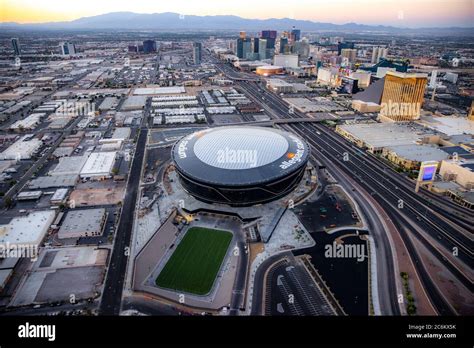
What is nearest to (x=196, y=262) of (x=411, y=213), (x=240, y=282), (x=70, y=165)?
(x=240, y=282)

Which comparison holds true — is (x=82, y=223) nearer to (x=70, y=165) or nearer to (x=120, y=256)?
(x=120, y=256)

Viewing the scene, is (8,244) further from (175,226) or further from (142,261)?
(175,226)

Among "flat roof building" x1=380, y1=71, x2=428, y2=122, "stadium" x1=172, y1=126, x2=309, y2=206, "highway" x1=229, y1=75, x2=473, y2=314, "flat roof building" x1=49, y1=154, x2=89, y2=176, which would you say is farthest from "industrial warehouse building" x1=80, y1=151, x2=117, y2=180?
"flat roof building" x1=380, y1=71, x2=428, y2=122

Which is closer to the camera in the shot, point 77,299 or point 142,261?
point 77,299

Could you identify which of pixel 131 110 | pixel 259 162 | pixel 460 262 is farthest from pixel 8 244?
pixel 131 110

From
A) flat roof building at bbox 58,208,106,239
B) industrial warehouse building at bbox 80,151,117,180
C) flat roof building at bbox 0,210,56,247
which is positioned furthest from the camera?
industrial warehouse building at bbox 80,151,117,180

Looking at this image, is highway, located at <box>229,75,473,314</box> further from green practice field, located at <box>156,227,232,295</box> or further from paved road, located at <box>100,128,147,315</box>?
paved road, located at <box>100,128,147,315</box>
